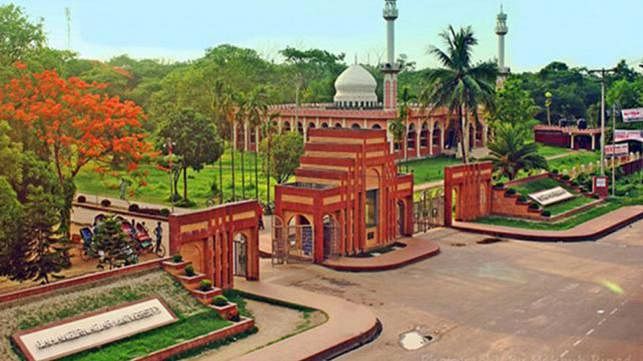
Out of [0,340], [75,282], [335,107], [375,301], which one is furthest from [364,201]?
[335,107]

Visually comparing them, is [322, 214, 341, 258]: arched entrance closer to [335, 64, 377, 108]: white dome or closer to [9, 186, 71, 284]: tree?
[9, 186, 71, 284]: tree

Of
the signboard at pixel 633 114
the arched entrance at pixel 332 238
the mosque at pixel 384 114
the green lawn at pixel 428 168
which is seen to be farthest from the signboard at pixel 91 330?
the mosque at pixel 384 114

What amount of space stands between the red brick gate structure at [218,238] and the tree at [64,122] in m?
10.7

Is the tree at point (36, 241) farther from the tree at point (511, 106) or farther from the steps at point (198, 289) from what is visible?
the tree at point (511, 106)

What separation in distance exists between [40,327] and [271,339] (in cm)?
609

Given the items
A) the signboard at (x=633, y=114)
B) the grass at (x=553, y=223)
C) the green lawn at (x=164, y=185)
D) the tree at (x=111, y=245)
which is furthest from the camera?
the signboard at (x=633, y=114)

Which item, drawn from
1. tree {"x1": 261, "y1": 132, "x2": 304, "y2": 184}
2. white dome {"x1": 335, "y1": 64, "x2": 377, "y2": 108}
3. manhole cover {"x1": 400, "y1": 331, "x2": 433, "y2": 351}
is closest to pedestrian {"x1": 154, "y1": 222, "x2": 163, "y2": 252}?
manhole cover {"x1": 400, "y1": 331, "x2": 433, "y2": 351}

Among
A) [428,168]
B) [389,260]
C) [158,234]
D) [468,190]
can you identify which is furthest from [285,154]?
[428,168]

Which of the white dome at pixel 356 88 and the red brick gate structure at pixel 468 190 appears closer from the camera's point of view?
the red brick gate structure at pixel 468 190

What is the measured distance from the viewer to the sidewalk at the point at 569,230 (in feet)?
123

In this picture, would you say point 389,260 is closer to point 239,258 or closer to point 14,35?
point 239,258

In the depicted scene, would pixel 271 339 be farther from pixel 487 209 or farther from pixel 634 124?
pixel 634 124

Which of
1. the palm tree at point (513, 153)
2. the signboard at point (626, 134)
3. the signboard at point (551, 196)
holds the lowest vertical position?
the signboard at point (551, 196)

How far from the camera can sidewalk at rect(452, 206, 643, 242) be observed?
3762cm
